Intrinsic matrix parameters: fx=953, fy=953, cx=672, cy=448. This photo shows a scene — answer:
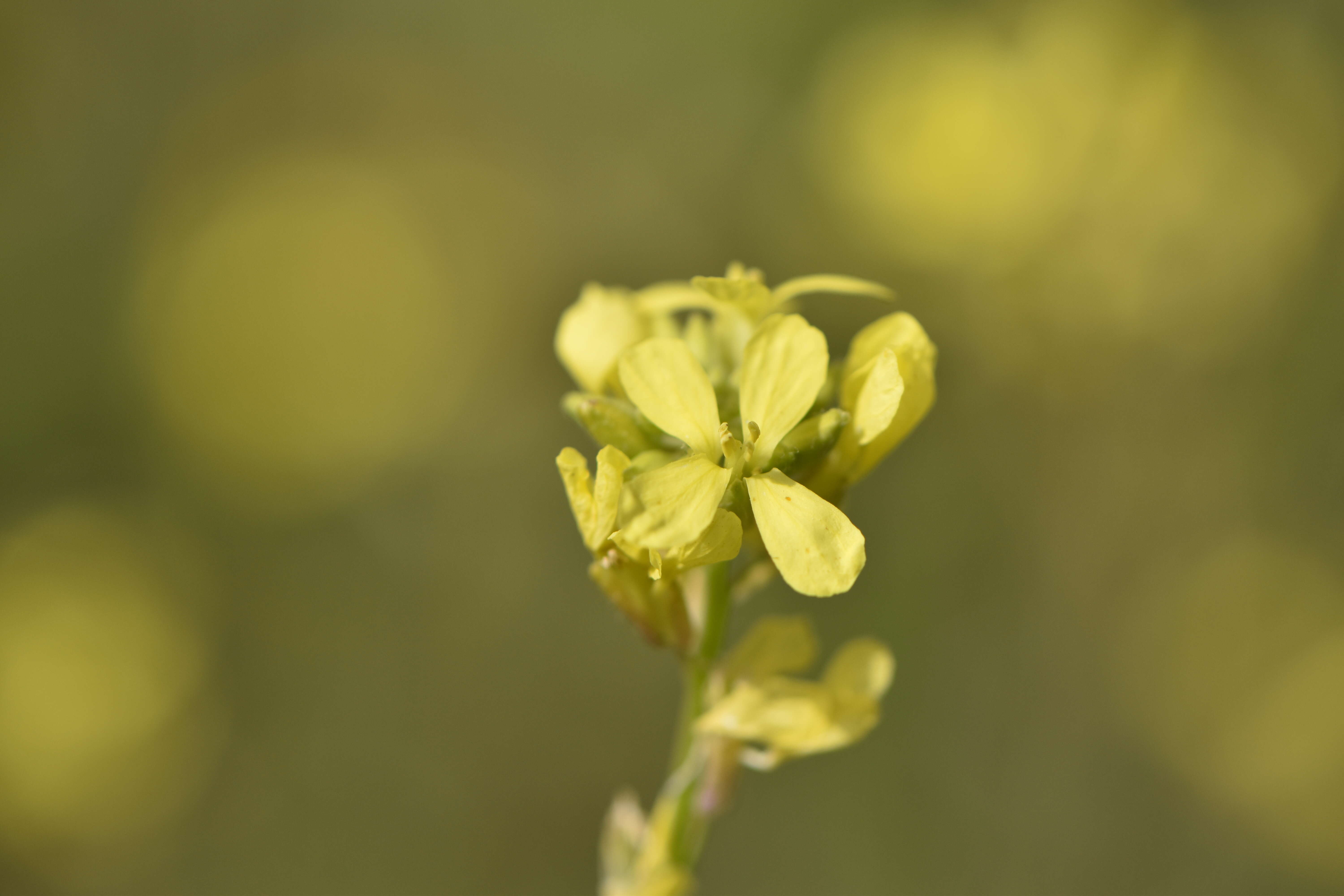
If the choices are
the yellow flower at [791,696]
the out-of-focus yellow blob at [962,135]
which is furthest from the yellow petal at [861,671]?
the out-of-focus yellow blob at [962,135]

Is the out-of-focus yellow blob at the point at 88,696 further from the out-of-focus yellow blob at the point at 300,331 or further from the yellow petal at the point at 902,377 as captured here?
the yellow petal at the point at 902,377

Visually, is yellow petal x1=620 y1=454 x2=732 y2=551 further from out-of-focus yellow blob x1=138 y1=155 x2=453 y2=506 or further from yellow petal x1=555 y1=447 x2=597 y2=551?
out-of-focus yellow blob x1=138 y1=155 x2=453 y2=506

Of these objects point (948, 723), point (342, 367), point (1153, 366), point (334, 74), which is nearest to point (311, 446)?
point (342, 367)

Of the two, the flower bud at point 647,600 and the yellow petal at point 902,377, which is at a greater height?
the yellow petal at point 902,377

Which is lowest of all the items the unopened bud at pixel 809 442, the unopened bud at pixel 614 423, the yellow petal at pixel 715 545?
the yellow petal at pixel 715 545

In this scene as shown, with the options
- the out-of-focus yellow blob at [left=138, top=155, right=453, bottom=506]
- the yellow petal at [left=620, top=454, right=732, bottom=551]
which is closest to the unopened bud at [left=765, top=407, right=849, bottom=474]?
the yellow petal at [left=620, top=454, right=732, bottom=551]

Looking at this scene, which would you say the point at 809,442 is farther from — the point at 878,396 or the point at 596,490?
the point at 596,490
